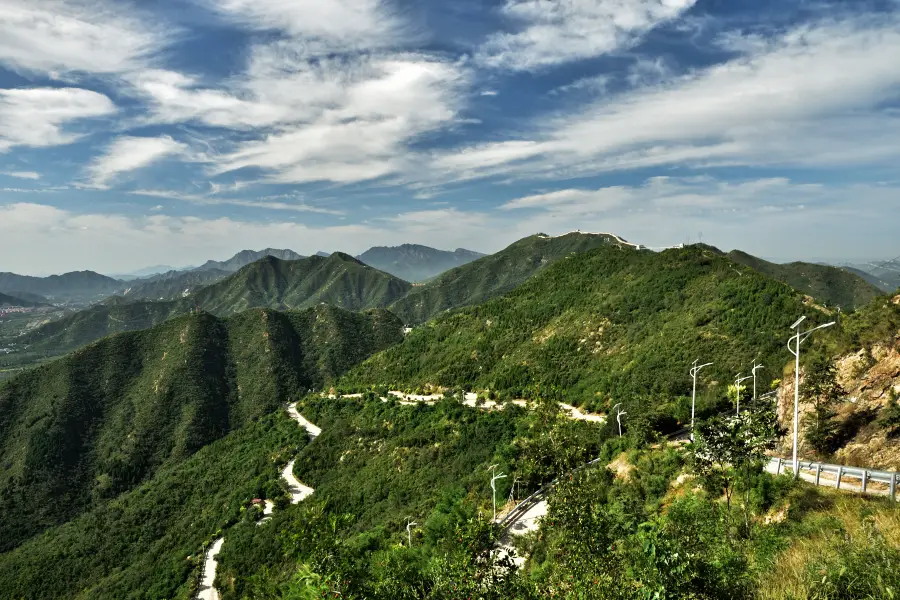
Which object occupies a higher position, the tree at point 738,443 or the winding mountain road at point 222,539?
the tree at point 738,443

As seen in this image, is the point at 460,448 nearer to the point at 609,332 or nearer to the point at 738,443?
the point at 609,332

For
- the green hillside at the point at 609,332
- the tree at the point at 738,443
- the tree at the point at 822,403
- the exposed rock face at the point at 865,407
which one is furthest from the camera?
the green hillside at the point at 609,332

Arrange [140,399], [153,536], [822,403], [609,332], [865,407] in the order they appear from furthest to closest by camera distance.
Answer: [140,399] < [153,536] < [609,332] < [822,403] < [865,407]

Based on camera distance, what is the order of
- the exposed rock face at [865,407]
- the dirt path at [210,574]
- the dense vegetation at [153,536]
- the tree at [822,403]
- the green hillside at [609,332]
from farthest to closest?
the dense vegetation at [153,536] < the dirt path at [210,574] < the green hillside at [609,332] < the tree at [822,403] < the exposed rock face at [865,407]

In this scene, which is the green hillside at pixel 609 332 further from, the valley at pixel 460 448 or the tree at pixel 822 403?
the tree at pixel 822 403

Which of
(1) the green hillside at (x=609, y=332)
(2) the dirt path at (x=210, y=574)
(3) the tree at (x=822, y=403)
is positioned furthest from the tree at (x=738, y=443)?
(2) the dirt path at (x=210, y=574)

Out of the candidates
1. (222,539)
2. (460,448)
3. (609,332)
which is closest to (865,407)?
(460,448)

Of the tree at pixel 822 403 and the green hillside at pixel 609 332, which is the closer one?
the tree at pixel 822 403
